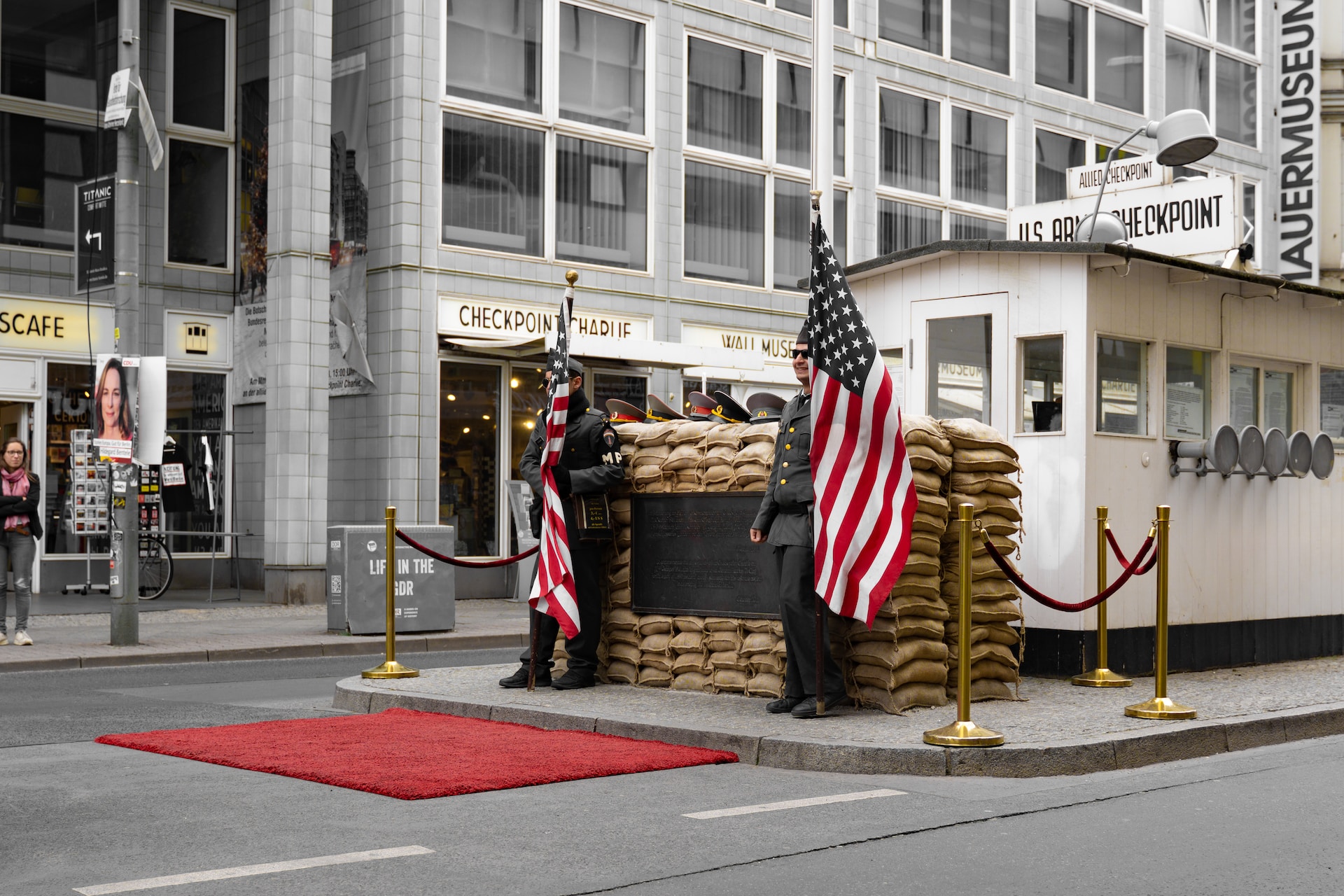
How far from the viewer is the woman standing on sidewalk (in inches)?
574

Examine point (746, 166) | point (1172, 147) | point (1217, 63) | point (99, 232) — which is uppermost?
point (1217, 63)

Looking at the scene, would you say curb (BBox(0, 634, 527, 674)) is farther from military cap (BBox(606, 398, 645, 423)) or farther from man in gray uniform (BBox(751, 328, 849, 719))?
man in gray uniform (BBox(751, 328, 849, 719))

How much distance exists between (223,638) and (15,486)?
8.52 ft

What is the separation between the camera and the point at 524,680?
10.7 meters

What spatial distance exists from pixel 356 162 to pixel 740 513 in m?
13.2

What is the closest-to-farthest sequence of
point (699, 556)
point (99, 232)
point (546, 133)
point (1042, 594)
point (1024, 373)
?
1. point (1042, 594)
2. point (699, 556)
3. point (1024, 373)
4. point (99, 232)
5. point (546, 133)

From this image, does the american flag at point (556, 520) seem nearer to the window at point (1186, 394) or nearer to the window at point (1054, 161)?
the window at point (1186, 394)

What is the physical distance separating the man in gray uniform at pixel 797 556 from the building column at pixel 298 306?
12.1 metres

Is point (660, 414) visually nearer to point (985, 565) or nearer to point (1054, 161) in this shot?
point (985, 565)

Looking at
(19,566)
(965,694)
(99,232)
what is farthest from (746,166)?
(965,694)

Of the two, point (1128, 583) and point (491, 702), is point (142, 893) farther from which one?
point (1128, 583)

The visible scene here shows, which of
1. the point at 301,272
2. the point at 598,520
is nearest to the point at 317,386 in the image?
the point at 301,272

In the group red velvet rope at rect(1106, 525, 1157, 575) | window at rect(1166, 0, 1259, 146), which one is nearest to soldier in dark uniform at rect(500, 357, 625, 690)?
red velvet rope at rect(1106, 525, 1157, 575)

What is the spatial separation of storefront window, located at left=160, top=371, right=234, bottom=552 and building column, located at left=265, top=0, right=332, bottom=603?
2.47 meters
